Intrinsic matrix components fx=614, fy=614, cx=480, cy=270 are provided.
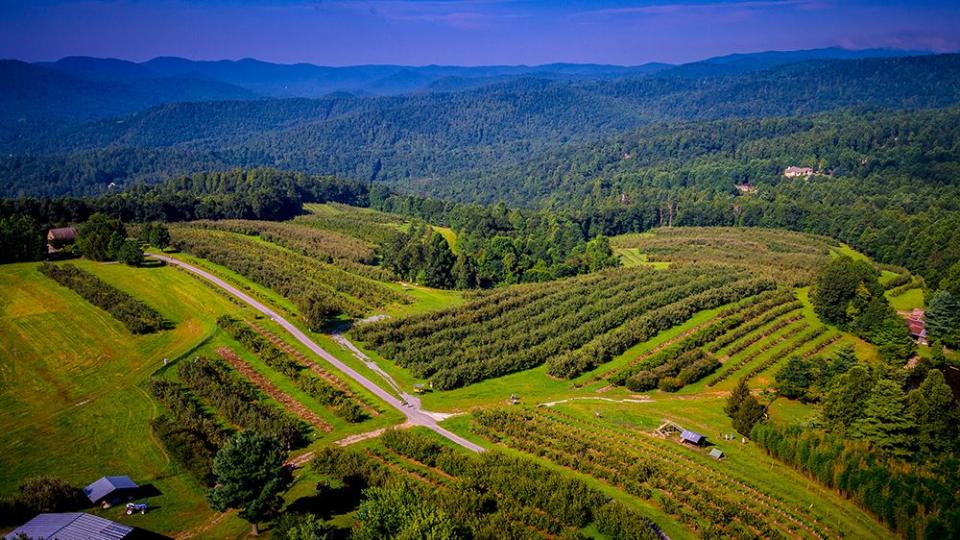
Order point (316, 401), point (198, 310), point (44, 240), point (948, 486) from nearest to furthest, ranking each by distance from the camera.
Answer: point (948, 486) < point (316, 401) < point (198, 310) < point (44, 240)

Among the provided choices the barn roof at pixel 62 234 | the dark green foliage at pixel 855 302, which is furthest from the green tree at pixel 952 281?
the barn roof at pixel 62 234

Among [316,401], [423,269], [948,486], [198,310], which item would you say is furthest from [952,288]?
[198,310]

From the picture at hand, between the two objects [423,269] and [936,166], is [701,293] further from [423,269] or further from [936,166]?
[936,166]

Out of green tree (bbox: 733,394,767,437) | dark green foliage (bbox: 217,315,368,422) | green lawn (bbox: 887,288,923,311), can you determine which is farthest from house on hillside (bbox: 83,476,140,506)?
green lawn (bbox: 887,288,923,311)

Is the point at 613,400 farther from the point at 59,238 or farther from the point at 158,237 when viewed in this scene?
the point at 59,238

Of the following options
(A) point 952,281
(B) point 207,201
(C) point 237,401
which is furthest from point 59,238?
(A) point 952,281

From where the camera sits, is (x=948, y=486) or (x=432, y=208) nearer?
(x=948, y=486)

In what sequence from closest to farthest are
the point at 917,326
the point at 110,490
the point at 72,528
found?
the point at 72,528 → the point at 110,490 → the point at 917,326
